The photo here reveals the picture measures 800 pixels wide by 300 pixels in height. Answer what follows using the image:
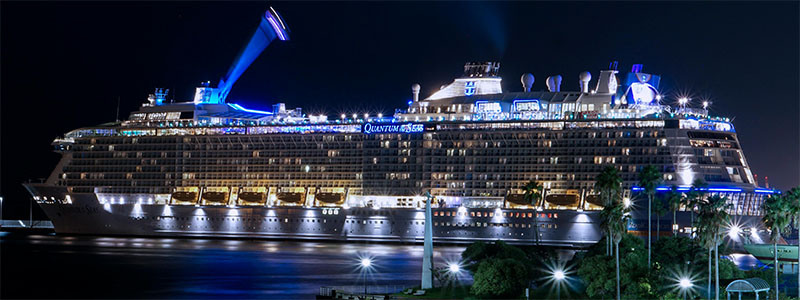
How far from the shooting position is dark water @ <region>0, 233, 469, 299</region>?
6881cm

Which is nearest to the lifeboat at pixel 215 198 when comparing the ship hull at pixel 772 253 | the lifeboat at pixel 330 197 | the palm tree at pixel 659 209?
the lifeboat at pixel 330 197

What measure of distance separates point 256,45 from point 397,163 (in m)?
25.0

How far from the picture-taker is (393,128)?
10800 centimetres

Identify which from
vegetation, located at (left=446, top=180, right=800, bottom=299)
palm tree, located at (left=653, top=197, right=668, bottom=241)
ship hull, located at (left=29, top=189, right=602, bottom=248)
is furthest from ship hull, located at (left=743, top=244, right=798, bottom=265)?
vegetation, located at (left=446, top=180, right=800, bottom=299)

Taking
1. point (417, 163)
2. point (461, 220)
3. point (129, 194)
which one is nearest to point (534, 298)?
point (461, 220)

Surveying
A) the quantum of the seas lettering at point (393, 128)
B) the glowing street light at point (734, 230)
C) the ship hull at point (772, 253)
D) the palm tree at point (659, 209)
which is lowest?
the ship hull at point (772, 253)

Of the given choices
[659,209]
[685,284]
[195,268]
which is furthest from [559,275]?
[195,268]

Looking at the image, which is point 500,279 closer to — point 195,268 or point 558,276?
point 558,276

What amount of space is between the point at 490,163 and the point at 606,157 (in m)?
10.8

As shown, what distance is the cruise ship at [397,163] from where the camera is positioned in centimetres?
9656

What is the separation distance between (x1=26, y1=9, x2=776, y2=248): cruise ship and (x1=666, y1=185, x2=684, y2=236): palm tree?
7.71ft

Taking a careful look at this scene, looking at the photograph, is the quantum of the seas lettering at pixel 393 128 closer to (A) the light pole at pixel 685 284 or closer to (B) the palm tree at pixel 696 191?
(B) the palm tree at pixel 696 191

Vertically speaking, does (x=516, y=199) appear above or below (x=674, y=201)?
above

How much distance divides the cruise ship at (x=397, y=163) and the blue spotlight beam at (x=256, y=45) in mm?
158
